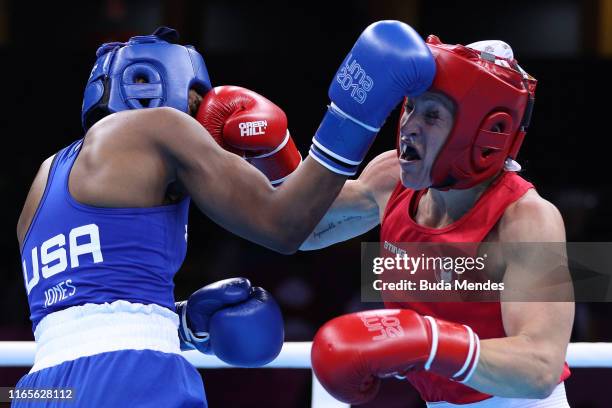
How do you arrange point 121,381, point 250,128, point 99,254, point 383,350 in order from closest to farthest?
point 383,350
point 121,381
point 99,254
point 250,128

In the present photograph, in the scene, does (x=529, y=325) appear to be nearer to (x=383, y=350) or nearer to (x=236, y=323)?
(x=383, y=350)

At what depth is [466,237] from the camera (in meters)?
2.35

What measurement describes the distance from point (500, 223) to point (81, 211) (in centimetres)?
107

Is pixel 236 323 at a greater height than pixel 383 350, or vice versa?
pixel 383 350

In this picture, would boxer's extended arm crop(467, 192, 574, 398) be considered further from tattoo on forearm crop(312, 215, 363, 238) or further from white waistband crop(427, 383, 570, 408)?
tattoo on forearm crop(312, 215, 363, 238)

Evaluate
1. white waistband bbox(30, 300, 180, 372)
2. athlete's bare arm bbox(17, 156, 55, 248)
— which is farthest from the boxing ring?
white waistband bbox(30, 300, 180, 372)

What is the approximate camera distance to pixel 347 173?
83.4 inches

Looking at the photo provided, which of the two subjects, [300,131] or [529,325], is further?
[300,131]

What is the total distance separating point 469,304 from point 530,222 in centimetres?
29

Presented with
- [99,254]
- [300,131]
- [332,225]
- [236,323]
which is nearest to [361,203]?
[332,225]

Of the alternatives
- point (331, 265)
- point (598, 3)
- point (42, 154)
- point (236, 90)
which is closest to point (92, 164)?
point (236, 90)

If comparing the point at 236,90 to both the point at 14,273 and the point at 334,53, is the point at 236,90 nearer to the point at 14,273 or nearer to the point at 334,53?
the point at 334,53

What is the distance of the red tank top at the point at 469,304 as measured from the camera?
7.66ft

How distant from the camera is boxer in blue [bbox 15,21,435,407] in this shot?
6.81ft
